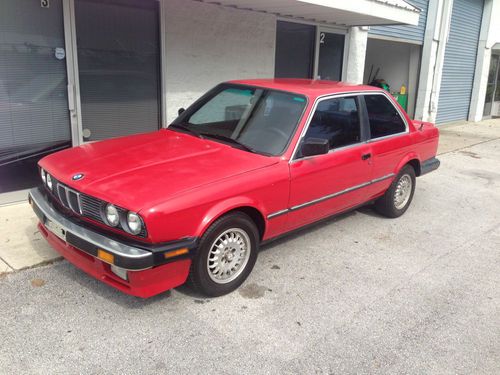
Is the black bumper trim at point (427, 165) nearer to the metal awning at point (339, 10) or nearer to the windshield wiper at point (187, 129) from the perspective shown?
the metal awning at point (339, 10)

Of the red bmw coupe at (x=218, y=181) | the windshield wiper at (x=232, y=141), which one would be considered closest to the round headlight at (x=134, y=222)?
Result: the red bmw coupe at (x=218, y=181)

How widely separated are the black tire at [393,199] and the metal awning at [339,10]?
296 centimetres

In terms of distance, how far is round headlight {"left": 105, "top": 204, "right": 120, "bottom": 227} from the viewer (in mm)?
3078

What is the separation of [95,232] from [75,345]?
74 centimetres

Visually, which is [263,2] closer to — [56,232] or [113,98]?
[113,98]

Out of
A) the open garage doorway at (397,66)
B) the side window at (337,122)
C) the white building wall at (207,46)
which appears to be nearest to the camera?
the side window at (337,122)

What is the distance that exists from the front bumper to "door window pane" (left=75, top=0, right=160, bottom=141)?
3.10 meters

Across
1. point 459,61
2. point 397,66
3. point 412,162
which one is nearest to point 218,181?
point 412,162

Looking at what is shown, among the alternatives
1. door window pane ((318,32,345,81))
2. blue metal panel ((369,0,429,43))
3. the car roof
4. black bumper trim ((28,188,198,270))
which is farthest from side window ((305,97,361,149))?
blue metal panel ((369,0,429,43))

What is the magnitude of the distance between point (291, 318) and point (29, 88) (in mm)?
4152

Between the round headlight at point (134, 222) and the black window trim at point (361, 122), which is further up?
the black window trim at point (361, 122)

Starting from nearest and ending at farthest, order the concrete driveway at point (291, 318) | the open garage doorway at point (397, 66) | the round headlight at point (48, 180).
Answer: the concrete driveway at point (291, 318), the round headlight at point (48, 180), the open garage doorway at point (397, 66)

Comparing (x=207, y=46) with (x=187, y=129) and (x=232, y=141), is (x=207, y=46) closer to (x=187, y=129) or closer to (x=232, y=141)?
(x=187, y=129)

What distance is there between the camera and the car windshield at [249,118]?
4047 mm
